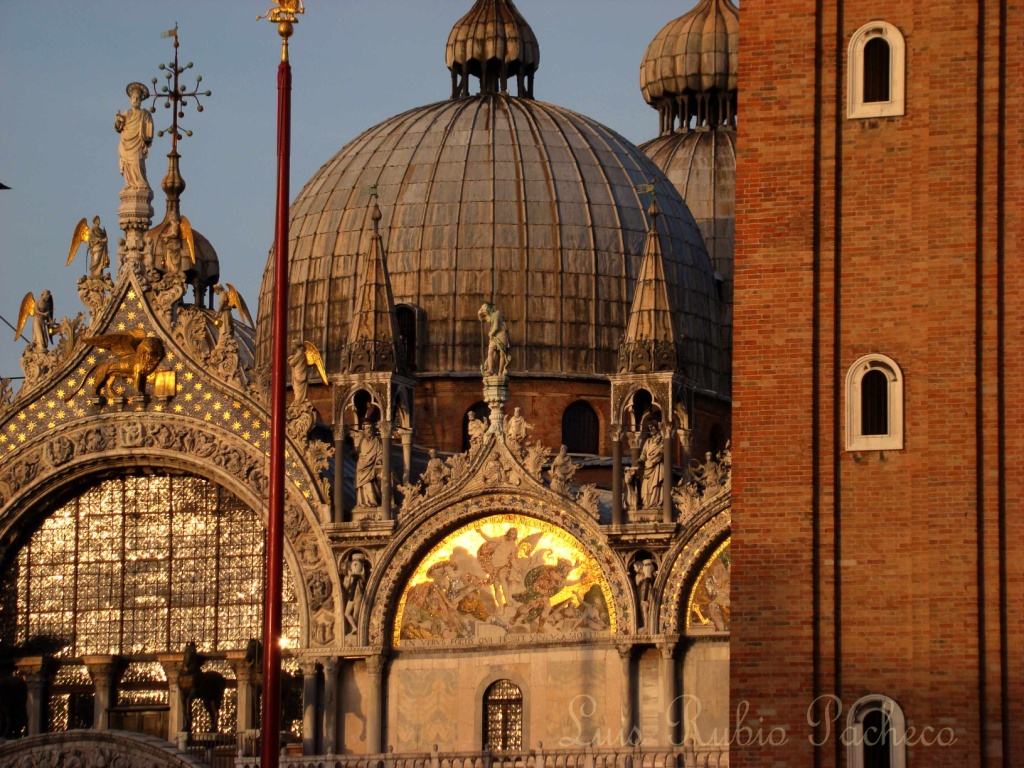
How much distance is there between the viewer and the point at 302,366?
192 feet

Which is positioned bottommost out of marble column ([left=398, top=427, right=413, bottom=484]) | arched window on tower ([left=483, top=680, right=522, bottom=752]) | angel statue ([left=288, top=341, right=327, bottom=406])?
arched window on tower ([left=483, top=680, right=522, bottom=752])

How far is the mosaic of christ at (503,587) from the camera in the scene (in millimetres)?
56531

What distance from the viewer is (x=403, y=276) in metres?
66.8

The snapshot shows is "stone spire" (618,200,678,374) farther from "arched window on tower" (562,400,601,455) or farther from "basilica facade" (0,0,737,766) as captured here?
"arched window on tower" (562,400,601,455)

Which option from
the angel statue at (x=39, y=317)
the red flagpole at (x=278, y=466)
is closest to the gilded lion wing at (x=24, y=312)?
the angel statue at (x=39, y=317)

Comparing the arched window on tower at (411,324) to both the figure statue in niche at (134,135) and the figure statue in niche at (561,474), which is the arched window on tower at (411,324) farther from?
the figure statue in niche at (561,474)

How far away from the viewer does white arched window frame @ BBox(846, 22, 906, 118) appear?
44594mm

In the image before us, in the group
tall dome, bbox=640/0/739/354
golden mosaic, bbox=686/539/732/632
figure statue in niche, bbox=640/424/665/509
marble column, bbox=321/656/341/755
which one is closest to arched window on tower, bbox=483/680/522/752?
marble column, bbox=321/656/341/755

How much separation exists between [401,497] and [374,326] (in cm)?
538

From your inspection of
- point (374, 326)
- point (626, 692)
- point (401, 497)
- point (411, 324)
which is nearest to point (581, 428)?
point (411, 324)

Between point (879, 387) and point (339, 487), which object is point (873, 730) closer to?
point (879, 387)

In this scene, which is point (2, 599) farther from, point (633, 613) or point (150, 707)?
point (633, 613)

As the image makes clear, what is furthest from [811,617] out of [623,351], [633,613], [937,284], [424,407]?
[424,407]

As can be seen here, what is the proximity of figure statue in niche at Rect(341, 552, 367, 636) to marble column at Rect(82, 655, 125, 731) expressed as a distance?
15.5ft
